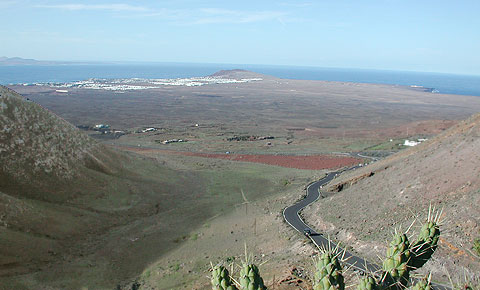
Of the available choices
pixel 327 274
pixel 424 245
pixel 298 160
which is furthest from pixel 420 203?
pixel 298 160

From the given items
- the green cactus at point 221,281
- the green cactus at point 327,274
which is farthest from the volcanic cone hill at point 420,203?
the green cactus at point 221,281

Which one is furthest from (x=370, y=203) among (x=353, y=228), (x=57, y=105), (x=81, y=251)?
(x=57, y=105)

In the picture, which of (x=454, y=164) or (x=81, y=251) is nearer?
(x=81, y=251)

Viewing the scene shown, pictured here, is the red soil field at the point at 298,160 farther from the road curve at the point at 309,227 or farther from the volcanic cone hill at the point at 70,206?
the volcanic cone hill at the point at 70,206

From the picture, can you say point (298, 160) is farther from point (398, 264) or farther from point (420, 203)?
→ point (398, 264)

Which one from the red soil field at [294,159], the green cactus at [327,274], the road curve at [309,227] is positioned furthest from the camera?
the red soil field at [294,159]

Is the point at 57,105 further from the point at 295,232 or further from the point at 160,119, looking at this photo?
the point at 295,232
